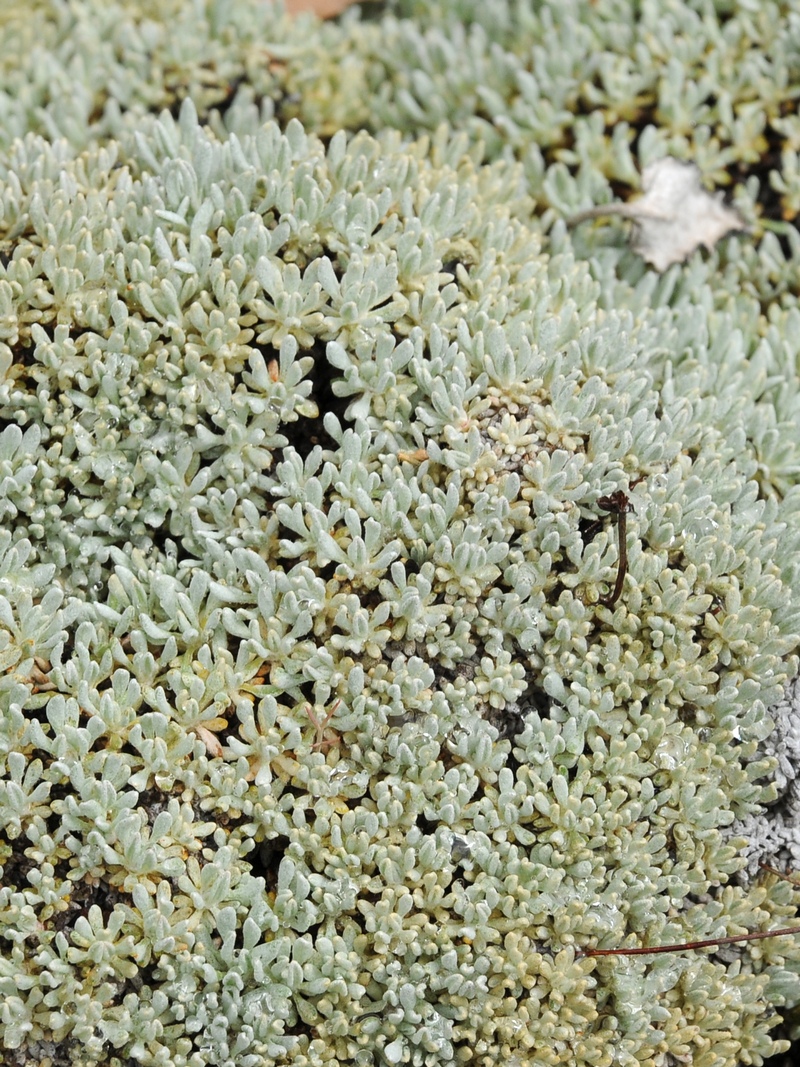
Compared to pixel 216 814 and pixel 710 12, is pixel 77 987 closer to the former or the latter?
pixel 216 814

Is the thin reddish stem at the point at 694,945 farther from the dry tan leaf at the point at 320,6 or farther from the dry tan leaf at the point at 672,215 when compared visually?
the dry tan leaf at the point at 320,6

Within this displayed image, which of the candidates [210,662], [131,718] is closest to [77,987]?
[131,718]

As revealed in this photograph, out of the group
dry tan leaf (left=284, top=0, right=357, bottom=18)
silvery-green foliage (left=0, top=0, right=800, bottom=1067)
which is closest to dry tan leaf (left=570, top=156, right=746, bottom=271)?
silvery-green foliage (left=0, top=0, right=800, bottom=1067)

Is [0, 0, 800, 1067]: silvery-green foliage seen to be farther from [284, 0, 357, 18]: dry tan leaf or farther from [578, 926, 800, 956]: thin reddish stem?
[284, 0, 357, 18]: dry tan leaf

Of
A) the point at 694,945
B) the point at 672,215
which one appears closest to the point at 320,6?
the point at 672,215

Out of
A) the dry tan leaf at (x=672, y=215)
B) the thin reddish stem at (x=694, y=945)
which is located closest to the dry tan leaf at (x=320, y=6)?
the dry tan leaf at (x=672, y=215)
